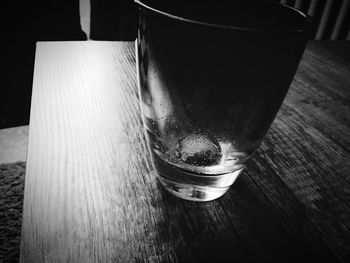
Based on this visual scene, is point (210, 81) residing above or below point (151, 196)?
above

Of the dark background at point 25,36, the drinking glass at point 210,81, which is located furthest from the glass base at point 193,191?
the dark background at point 25,36

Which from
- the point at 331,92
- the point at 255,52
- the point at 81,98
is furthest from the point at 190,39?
the point at 331,92

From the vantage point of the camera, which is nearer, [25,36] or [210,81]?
[210,81]

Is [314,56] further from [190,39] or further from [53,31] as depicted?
[53,31]

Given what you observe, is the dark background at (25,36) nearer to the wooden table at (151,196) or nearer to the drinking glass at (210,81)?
the wooden table at (151,196)

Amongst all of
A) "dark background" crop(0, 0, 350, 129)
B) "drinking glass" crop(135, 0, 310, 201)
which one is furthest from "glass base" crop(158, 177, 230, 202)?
"dark background" crop(0, 0, 350, 129)

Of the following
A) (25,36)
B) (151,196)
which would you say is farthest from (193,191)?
(25,36)

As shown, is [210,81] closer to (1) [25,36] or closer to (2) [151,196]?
(2) [151,196]
